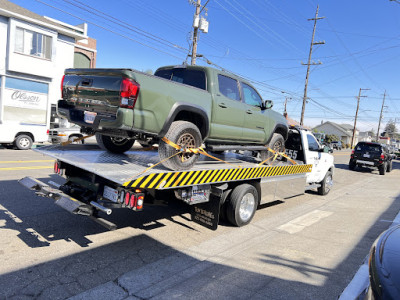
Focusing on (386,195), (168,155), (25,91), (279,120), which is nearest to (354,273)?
(168,155)

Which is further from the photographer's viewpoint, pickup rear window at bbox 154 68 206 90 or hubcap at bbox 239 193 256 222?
hubcap at bbox 239 193 256 222

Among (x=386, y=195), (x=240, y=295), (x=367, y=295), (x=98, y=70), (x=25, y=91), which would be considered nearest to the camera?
(x=367, y=295)

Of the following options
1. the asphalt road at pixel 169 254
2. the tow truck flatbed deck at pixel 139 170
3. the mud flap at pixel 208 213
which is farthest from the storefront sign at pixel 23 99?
the mud flap at pixel 208 213

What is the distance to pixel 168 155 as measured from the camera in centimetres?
474

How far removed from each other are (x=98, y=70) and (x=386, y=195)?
34.1 ft

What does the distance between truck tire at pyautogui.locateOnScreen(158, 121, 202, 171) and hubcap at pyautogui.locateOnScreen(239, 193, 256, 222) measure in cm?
139

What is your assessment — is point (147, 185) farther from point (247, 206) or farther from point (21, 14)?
point (21, 14)

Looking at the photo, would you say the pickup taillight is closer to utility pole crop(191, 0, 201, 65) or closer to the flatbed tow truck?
the flatbed tow truck

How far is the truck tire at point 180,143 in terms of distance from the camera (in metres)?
4.75

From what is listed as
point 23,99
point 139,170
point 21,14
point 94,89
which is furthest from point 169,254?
point 21,14

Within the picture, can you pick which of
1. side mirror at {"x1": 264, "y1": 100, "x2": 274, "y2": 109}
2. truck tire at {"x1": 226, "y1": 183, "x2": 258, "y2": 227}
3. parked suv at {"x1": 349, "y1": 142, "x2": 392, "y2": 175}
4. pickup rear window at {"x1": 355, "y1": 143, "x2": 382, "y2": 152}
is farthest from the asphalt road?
pickup rear window at {"x1": 355, "y1": 143, "x2": 382, "y2": 152}

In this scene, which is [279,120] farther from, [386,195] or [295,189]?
[386,195]

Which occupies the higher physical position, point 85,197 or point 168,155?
point 168,155

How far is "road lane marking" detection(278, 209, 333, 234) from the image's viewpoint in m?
6.15
